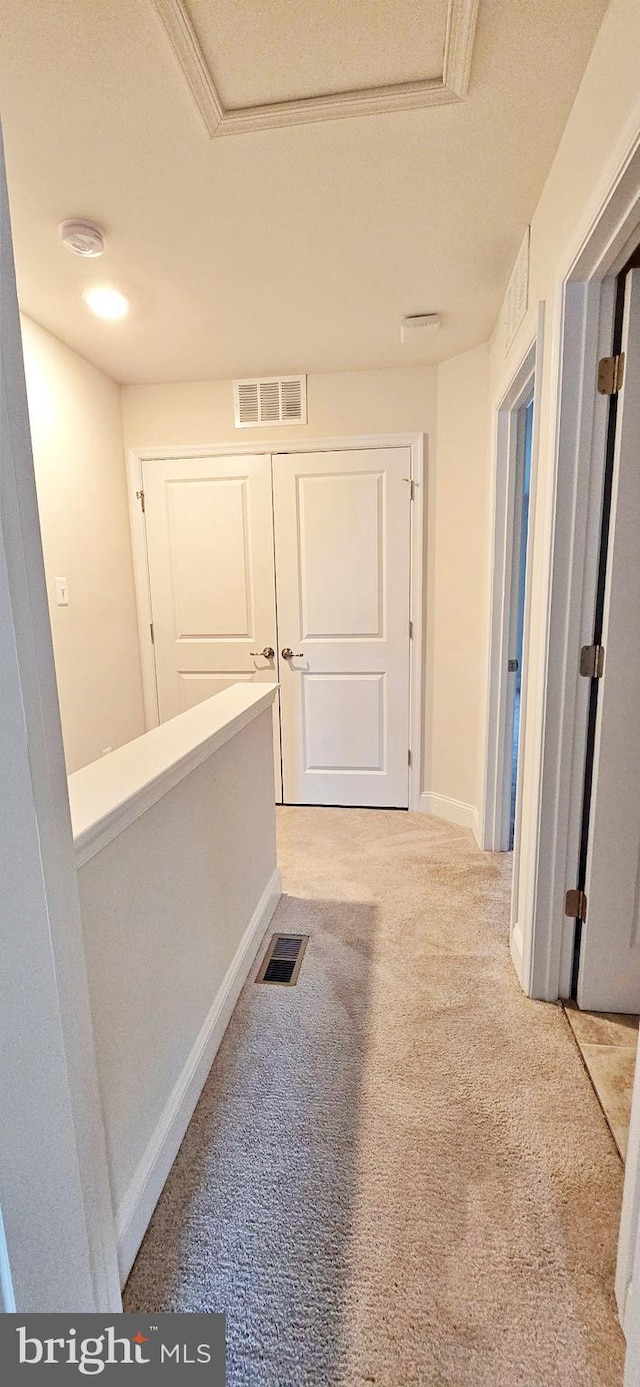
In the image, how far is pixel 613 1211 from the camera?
1.09 meters

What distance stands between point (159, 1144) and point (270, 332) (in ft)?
9.30

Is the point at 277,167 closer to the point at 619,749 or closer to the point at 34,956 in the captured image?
the point at 619,749

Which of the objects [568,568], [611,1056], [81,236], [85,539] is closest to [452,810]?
[611,1056]

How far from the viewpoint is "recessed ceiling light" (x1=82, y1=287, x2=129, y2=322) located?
2.05m

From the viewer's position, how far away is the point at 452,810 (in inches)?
117

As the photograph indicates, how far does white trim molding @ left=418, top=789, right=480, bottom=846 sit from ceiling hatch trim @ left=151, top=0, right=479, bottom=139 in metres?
2.55

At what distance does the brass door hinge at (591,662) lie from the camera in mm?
1452

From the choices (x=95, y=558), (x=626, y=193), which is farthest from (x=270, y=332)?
(x=626, y=193)

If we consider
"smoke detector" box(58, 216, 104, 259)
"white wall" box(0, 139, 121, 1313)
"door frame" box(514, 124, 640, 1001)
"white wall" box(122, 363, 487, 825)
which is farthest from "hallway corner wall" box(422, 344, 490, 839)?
"white wall" box(0, 139, 121, 1313)

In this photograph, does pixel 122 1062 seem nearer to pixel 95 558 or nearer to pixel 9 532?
pixel 9 532

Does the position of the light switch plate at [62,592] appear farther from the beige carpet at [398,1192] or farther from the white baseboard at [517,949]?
the white baseboard at [517,949]

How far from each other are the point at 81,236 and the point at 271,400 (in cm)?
132

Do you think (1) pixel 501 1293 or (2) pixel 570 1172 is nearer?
(1) pixel 501 1293

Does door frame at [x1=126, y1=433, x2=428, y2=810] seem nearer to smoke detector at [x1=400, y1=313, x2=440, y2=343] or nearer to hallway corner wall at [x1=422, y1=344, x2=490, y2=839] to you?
hallway corner wall at [x1=422, y1=344, x2=490, y2=839]
